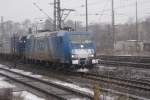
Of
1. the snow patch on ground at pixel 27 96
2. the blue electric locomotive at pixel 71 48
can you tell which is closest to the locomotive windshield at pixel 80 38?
the blue electric locomotive at pixel 71 48

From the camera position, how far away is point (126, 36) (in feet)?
353

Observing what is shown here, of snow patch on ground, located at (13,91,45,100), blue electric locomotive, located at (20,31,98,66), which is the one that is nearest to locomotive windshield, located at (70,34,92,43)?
blue electric locomotive, located at (20,31,98,66)

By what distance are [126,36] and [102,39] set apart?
3032cm

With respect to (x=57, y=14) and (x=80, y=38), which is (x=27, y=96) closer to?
(x=80, y=38)

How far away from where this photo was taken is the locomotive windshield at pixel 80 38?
2438 centimetres

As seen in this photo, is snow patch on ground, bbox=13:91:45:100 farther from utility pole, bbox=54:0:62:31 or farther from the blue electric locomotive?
utility pole, bbox=54:0:62:31

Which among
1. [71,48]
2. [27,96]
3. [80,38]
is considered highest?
[80,38]

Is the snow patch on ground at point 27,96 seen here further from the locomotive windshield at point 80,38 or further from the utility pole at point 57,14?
the utility pole at point 57,14

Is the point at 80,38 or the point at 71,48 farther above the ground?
the point at 80,38

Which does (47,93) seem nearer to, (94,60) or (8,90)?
(8,90)

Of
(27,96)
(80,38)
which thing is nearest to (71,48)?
(80,38)

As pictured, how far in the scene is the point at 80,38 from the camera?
2462 cm

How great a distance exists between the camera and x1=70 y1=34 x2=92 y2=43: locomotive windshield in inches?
960

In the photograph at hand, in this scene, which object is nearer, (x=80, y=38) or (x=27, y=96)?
(x=27, y=96)
